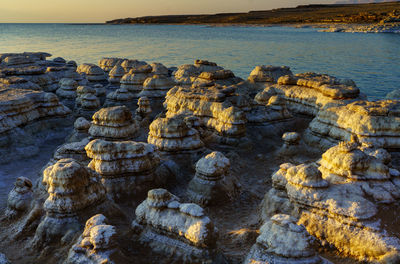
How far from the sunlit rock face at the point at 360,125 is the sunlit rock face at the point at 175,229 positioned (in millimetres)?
6372

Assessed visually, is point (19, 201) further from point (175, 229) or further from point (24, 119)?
point (24, 119)

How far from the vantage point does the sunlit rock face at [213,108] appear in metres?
11.7

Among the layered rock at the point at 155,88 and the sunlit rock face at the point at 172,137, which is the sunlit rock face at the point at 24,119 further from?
the sunlit rock face at the point at 172,137

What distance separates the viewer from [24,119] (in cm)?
1334

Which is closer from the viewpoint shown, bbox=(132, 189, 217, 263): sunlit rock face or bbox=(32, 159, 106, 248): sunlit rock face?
bbox=(132, 189, 217, 263): sunlit rock face

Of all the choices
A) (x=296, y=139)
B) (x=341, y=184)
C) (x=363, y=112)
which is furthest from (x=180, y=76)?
(x=341, y=184)

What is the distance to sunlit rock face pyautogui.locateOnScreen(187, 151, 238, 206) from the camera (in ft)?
27.6

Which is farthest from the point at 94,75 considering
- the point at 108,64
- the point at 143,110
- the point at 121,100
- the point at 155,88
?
the point at 143,110

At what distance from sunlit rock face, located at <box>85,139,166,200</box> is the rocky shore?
0.03 metres

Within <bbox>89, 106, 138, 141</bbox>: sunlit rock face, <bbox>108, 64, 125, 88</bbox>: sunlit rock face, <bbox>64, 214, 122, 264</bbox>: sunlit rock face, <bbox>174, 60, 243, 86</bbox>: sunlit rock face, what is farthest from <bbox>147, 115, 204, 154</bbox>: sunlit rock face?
<bbox>108, 64, 125, 88</bbox>: sunlit rock face

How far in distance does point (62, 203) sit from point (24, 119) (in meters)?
8.03

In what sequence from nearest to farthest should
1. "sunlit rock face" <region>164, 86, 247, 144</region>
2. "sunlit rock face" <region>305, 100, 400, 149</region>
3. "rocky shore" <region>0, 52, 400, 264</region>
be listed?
"rocky shore" <region>0, 52, 400, 264</region>, "sunlit rock face" <region>305, 100, 400, 149</region>, "sunlit rock face" <region>164, 86, 247, 144</region>

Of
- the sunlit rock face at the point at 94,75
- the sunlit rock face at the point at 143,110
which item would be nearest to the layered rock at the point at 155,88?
the sunlit rock face at the point at 143,110

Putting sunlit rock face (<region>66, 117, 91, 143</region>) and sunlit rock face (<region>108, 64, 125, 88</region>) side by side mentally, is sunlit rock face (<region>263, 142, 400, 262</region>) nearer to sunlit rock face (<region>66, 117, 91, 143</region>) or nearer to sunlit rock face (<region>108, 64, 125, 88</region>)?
sunlit rock face (<region>66, 117, 91, 143</region>)
